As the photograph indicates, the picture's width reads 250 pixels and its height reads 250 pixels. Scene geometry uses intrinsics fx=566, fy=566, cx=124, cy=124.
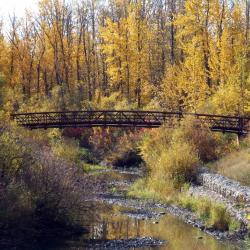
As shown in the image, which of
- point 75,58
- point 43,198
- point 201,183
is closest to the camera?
point 43,198

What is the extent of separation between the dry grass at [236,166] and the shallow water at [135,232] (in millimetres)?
4460

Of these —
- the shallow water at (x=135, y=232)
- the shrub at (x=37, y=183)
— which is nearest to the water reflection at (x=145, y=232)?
the shallow water at (x=135, y=232)

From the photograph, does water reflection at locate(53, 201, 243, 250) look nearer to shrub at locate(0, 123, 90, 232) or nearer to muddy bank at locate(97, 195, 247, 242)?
→ muddy bank at locate(97, 195, 247, 242)

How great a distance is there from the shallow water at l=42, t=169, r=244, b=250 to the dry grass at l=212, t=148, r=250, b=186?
4.46 metres

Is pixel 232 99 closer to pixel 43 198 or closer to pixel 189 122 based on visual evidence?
pixel 189 122

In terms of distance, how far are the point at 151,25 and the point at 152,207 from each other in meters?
37.1

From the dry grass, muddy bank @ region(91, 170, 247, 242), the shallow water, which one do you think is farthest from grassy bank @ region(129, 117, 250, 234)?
the shallow water

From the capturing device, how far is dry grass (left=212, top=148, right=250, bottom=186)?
25.4m

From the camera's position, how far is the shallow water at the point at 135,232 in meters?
17.6

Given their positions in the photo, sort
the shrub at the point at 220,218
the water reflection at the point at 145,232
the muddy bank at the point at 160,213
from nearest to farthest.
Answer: the water reflection at the point at 145,232, the muddy bank at the point at 160,213, the shrub at the point at 220,218

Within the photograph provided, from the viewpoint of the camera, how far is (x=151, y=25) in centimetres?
5944

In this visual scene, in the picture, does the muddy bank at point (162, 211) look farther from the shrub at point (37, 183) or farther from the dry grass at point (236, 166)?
the shrub at point (37, 183)

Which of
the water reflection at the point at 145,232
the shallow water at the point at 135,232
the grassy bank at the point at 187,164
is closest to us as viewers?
the shallow water at the point at 135,232

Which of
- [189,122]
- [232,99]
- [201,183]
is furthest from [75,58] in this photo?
[201,183]
